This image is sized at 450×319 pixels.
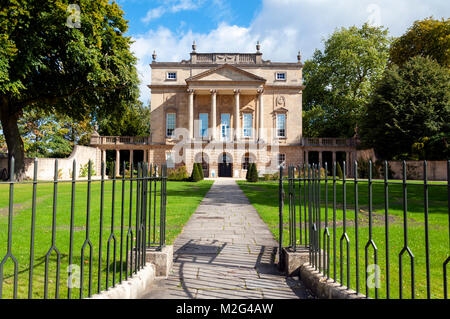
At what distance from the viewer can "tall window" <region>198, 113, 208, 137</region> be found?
3997cm

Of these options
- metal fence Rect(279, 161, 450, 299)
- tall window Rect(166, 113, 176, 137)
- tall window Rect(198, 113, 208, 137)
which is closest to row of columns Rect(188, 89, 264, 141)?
tall window Rect(198, 113, 208, 137)

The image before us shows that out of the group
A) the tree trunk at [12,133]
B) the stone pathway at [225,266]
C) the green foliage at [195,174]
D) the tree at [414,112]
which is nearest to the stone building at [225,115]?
the green foliage at [195,174]

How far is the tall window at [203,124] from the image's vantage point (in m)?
40.0

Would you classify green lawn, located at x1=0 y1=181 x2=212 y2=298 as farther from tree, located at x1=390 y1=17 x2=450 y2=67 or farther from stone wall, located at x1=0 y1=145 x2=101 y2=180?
tree, located at x1=390 y1=17 x2=450 y2=67

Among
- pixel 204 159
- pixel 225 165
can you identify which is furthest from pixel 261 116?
pixel 204 159

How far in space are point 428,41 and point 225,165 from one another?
25.6 m

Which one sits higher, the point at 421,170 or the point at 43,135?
the point at 43,135

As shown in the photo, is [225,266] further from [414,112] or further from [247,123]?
[247,123]

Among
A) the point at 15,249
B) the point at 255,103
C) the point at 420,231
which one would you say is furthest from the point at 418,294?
the point at 255,103

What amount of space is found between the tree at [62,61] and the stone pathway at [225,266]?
48.1ft

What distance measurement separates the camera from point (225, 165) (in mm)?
38750

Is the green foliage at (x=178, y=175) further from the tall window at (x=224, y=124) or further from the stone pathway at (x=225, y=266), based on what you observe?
the stone pathway at (x=225, y=266)

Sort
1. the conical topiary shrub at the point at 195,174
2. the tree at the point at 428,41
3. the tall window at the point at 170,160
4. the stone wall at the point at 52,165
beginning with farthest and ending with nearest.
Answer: the tall window at the point at 170,160
the tree at the point at 428,41
the conical topiary shrub at the point at 195,174
the stone wall at the point at 52,165

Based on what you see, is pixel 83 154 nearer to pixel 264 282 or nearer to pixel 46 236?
pixel 46 236
